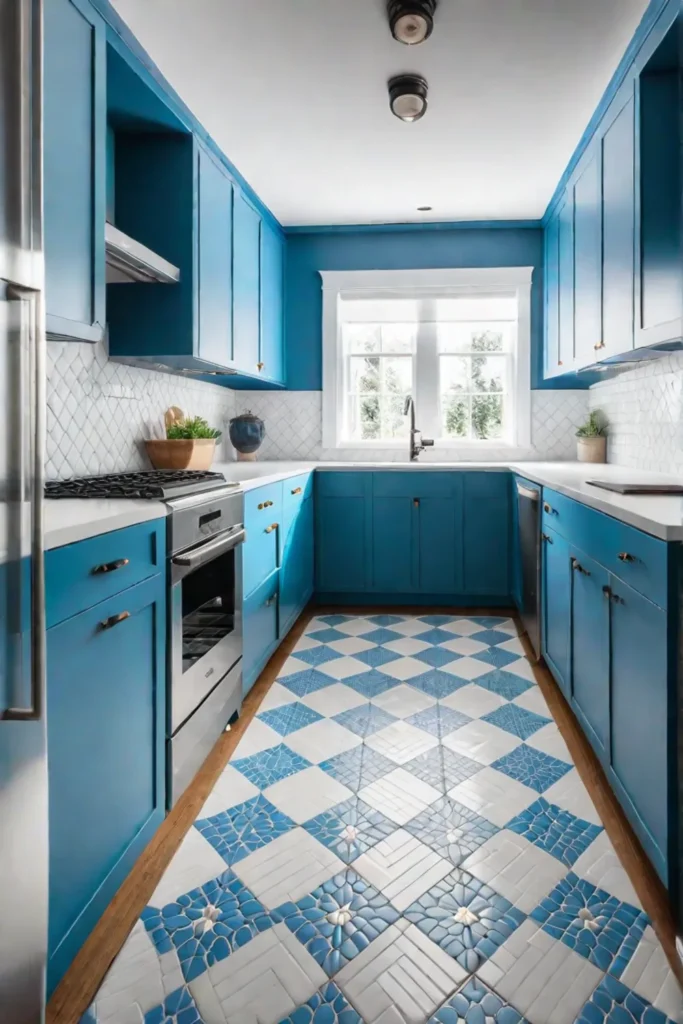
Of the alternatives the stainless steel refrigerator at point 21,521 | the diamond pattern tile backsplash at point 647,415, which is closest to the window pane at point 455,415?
the diamond pattern tile backsplash at point 647,415

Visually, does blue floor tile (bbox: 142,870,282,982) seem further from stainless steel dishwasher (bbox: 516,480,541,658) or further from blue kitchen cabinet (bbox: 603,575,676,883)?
stainless steel dishwasher (bbox: 516,480,541,658)

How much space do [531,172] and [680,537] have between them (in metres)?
2.90

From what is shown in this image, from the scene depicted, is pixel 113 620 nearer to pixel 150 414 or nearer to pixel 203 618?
pixel 203 618

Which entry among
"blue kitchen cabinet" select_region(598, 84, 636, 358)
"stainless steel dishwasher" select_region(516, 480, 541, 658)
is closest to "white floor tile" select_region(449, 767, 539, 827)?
"stainless steel dishwasher" select_region(516, 480, 541, 658)

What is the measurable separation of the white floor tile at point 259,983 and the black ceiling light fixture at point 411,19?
8.66ft

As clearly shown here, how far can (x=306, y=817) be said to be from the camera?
1.90 metres

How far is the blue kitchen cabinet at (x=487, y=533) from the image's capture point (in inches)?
160

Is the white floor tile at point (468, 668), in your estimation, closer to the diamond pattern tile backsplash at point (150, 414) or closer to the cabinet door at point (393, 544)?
the cabinet door at point (393, 544)

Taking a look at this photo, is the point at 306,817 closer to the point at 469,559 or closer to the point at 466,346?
the point at 469,559

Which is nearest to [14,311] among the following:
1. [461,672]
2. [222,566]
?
[222,566]

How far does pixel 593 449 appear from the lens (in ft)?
13.3

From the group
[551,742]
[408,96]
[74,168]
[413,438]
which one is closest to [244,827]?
[551,742]

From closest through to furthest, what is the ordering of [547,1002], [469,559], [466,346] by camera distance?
[547,1002], [469,559], [466,346]

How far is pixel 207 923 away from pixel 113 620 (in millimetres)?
712
